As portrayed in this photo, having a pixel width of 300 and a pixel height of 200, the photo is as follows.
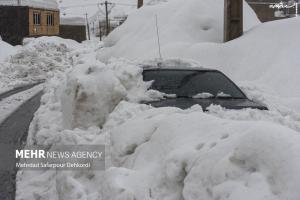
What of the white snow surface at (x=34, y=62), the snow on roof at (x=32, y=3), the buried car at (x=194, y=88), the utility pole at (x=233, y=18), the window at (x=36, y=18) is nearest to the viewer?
the buried car at (x=194, y=88)

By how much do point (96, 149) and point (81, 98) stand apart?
1.31 meters

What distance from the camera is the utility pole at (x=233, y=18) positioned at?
1291 cm

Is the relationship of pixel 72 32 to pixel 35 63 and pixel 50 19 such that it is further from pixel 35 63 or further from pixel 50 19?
pixel 35 63

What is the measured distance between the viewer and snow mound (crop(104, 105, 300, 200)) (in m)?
3.04

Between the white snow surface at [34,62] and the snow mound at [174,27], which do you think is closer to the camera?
the snow mound at [174,27]

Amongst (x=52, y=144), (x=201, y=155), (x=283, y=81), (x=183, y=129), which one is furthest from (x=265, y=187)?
(x=283, y=81)

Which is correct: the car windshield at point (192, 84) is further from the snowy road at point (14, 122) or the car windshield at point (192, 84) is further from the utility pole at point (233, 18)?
the utility pole at point (233, 18)

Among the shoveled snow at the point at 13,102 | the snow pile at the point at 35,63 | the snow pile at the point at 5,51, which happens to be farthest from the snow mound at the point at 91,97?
the snow pile at the point at 5,51

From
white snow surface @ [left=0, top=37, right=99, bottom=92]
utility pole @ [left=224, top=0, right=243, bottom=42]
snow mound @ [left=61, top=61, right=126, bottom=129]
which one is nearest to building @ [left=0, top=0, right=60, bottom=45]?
white snow surface @ [left=0, top=37, right=99, bottom=92]

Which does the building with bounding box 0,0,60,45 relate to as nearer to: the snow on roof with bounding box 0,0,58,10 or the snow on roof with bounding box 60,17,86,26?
the snow on roof with bounding box 0,0,58,10

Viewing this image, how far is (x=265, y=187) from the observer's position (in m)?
2.98

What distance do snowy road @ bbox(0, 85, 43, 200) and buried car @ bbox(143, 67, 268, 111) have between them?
1995mm

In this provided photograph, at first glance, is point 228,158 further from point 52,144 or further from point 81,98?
point 52,144

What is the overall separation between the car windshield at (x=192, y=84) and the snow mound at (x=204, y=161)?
1.68 m
